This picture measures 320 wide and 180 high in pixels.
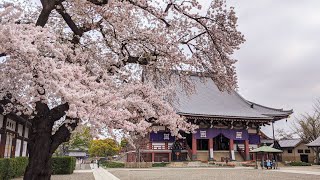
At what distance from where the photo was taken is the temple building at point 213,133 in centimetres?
2952

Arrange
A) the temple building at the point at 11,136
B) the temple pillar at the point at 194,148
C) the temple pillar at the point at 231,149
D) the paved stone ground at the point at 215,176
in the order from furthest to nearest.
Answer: the temple pillar at the point at 231,149, the temple pillar at the point at 194,148, the paved stone ground at the point at 215,176, the temple building at the point at 11,136

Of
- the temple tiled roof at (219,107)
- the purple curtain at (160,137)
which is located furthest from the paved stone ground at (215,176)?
the temple tiled roof at (219,107)

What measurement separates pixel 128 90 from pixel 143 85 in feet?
2.48

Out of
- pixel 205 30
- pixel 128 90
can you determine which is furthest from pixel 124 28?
pixel 205 30

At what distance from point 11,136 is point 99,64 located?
1076 centimetres

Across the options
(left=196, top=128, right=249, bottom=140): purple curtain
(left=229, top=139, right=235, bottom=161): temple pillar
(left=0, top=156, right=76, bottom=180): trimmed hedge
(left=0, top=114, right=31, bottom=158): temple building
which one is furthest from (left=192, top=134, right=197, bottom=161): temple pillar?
(left=0, top=114, right=31, bottom=158): temple building

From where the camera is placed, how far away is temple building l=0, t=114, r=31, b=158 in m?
14.2

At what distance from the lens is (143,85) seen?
26.9 ft

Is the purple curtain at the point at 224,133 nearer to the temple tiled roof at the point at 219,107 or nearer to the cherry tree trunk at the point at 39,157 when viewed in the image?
the temple tiled roof at the point at 219,107

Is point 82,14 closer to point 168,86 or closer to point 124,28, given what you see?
point 124,28

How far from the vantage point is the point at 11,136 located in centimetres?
1642

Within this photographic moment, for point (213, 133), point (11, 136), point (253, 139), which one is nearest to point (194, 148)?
point (213, 133)

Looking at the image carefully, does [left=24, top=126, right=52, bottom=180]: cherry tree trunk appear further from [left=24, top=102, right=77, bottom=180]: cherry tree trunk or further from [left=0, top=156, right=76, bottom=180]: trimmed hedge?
[left=0, top=156, right=76, bottom=180]: trimmed hedge

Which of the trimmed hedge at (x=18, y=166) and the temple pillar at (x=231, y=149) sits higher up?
the temple pillar at (x=231, y=149)
